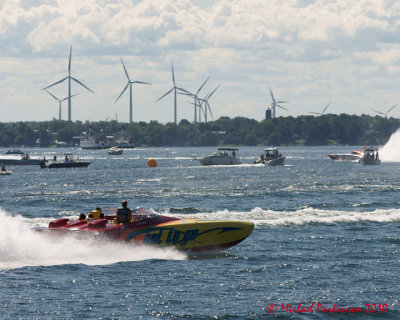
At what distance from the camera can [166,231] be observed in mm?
Result: 29516

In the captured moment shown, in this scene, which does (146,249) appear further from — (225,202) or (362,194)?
(362,194)

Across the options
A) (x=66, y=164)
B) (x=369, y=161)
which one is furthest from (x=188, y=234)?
(x=369, y=161)

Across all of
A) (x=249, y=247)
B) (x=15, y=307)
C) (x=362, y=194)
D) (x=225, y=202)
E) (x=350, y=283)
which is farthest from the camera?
(x=362, y=194)

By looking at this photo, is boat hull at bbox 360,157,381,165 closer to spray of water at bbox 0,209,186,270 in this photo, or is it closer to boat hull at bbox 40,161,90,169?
boat hull at bbox 40,161,90,169

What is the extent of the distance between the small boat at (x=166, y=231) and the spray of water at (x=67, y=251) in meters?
0.31

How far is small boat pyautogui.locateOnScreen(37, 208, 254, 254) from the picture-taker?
96.5 ft

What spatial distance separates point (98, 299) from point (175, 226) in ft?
22.8

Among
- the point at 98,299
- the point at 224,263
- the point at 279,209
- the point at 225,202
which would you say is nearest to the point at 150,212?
the point at 224,263

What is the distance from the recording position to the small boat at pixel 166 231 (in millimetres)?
29406

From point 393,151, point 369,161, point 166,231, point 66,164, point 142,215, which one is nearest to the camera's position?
Answer: point 166,231

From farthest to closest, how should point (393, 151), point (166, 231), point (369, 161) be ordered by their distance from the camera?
1. point (393, 151)
2. point (369, 161)
3. point (166, 231)

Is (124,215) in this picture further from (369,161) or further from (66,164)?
(369,161)

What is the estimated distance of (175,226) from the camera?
29.6 metres

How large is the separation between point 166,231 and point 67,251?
4.03 metres
